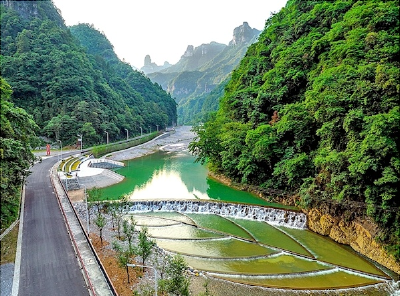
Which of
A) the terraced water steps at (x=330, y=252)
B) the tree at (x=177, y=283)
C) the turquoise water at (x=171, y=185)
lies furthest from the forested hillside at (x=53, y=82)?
the tree at (x=177, y=283)

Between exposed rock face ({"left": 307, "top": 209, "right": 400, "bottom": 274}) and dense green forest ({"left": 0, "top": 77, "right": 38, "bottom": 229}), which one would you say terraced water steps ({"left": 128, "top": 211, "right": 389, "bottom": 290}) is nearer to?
exposed rock face ({"left": 307, "top": 209, "right": 400, "bottom": 274})

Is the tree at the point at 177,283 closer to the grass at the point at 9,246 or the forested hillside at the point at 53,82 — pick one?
the grass at the point at 9,246

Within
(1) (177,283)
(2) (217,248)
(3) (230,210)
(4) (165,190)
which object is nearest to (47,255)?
(1) (177,283)

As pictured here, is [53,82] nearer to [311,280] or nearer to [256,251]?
[256,251]

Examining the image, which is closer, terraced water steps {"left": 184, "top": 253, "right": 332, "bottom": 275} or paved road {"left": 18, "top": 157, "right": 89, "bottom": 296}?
paved road {"left": 18, "top": 157, "right": 89, "bottom": 296}

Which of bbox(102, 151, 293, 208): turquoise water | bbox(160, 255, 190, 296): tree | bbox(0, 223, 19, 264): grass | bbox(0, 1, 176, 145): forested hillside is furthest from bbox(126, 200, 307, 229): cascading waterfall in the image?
bbox(0, 1, 176, 145): forested hillside

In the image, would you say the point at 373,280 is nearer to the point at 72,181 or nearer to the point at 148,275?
the point at 148,275

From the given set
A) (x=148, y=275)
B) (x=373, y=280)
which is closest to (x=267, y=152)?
(x=373, y=280)
